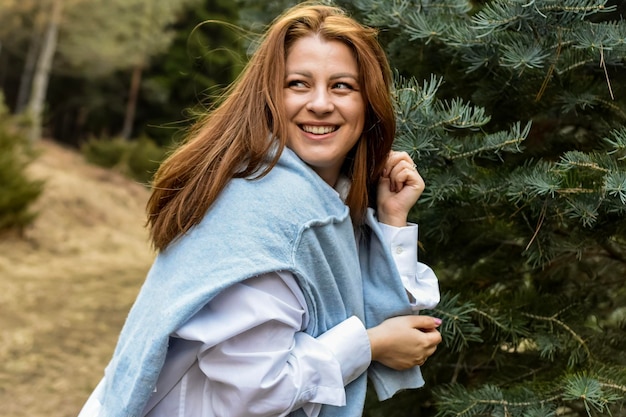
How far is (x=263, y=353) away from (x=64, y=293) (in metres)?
5.95

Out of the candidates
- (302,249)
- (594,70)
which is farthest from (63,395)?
(594,70)

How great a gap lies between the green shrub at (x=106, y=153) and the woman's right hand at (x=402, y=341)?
16954 mm

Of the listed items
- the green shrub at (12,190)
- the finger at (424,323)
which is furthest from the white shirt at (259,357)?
the green shrub at (12,190)

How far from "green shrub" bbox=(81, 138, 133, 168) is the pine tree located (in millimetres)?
16636

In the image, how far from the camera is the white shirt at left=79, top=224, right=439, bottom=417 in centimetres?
135

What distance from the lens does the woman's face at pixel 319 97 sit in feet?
5.08

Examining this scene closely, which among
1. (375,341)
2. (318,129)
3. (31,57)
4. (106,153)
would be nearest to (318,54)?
(318,129)

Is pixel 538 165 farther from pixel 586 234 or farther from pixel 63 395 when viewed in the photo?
pixel 63 395

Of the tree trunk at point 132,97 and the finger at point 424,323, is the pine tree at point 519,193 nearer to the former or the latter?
the finger at point 424,323

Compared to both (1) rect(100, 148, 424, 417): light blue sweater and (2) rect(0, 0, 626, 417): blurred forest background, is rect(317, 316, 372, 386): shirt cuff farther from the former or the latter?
(2) rect(0, 0, 626, 417): blurred forest background

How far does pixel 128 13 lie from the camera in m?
18.4

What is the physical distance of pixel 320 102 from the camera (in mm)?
1532

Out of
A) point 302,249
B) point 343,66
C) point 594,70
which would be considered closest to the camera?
point 302,249

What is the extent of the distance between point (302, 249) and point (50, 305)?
17.8ft
